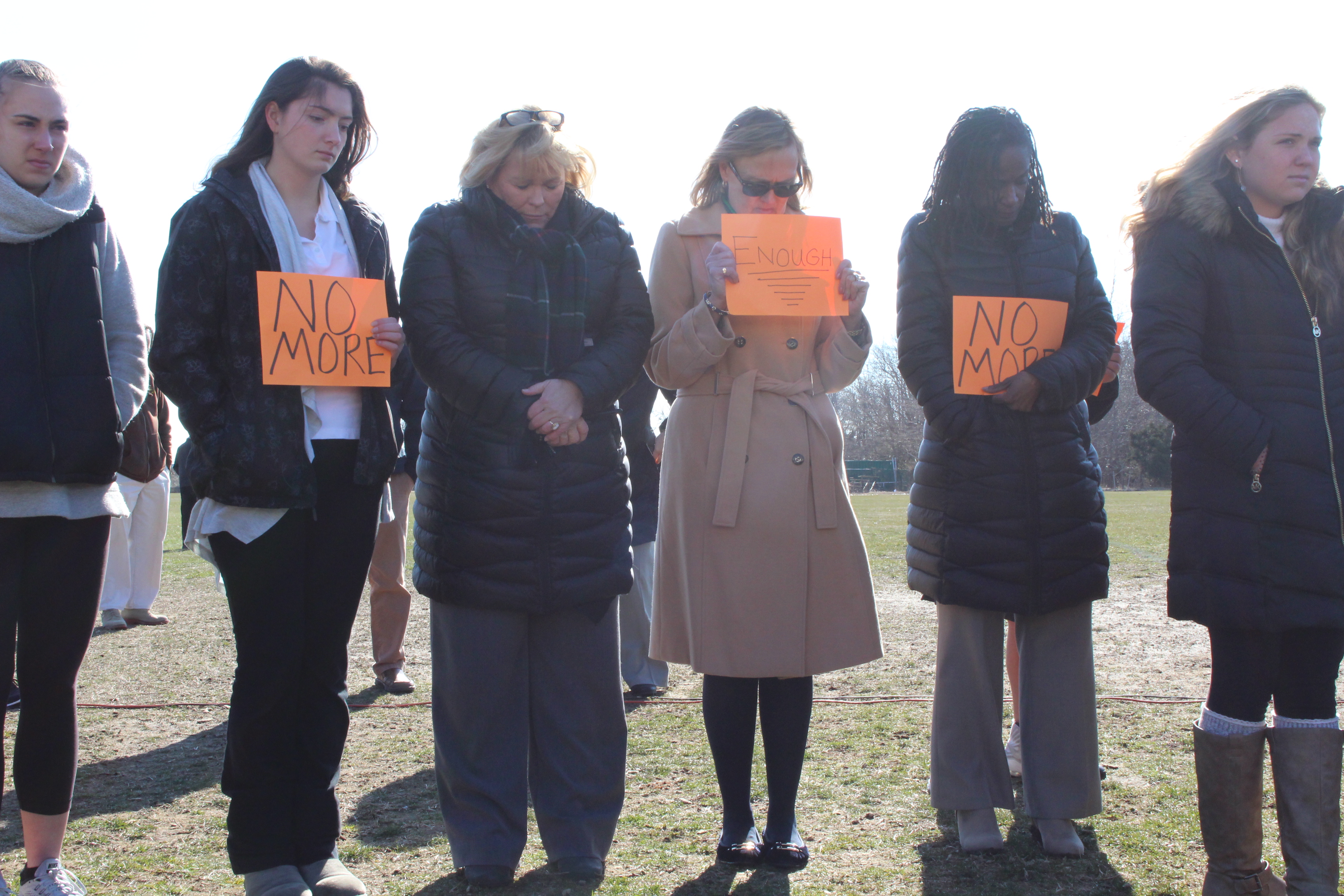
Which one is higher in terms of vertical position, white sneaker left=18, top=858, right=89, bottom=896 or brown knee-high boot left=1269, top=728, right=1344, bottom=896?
brown knee-high boot left=1269, top=728, right=1344, bottom=896

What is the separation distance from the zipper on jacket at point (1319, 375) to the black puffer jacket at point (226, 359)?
2.47 metres

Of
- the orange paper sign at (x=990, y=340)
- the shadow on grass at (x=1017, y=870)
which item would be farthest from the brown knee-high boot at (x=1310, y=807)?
the orange paper sign at (x=990, y=340)

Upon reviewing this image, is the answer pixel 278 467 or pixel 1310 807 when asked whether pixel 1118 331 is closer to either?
pixel 1310 807

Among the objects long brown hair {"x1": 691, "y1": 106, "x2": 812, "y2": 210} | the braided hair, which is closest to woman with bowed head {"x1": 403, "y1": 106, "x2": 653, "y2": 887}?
long brown hair {"x1": 691, "y1": 106, "x2": 812, "y2": 210}

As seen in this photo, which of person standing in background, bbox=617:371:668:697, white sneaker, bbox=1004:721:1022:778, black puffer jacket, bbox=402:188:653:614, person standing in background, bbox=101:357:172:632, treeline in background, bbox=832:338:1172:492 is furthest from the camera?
treeline in background, bbox=832:338:1172:492

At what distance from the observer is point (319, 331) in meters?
2.89

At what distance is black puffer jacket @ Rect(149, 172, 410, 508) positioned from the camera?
2.81 metres

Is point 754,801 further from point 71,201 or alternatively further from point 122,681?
point 122,681

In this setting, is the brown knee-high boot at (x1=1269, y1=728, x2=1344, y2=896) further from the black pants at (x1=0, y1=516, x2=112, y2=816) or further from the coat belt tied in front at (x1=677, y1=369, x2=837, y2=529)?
the black pants at (x1=0, y1=516, x2=112, y2=816)

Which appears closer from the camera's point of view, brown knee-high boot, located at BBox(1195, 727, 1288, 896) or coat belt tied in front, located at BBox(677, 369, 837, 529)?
brown knee-high boot, located at BBox(1195, 727, 1288, 896)

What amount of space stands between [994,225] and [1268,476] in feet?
3.53

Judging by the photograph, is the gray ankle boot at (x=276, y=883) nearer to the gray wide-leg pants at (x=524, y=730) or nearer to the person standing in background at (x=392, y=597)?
the gray wide-leg pants at (x=524, y=730)

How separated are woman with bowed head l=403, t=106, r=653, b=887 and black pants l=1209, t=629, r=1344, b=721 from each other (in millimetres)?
1644

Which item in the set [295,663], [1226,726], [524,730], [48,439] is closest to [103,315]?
[48,439]
